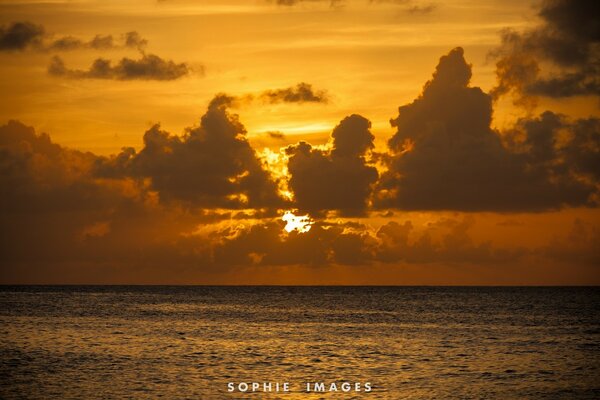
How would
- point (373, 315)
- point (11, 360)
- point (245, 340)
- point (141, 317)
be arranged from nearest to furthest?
1. point (11, 360)
2. point (245, 340)
3. point (141, 317)
4. point (373, 315)

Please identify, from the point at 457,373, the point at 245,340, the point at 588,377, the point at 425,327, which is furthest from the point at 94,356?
the point at 425,327

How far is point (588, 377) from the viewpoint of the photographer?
68.8 m

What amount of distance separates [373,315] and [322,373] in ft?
284

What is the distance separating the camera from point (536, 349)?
8925cm

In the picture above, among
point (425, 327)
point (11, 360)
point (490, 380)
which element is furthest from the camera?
point (425, 327)

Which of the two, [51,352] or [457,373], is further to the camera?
[51,352]

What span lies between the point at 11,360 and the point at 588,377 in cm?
4944

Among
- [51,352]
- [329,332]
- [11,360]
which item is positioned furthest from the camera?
[329,332]

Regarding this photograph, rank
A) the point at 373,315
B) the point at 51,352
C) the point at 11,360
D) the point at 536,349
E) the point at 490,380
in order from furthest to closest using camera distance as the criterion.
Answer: the point at 373,315
the point at 536,349
the point at 51,352
the point at 11,360
the point at 490,380

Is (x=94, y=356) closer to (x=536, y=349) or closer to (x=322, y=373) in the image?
(x=322, y=373)

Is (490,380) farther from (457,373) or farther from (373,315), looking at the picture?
(373,315)

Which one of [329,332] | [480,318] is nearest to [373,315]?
[480,318]

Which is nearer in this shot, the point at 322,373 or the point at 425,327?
the point at 322,373

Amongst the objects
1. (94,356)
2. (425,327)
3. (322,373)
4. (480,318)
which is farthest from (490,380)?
(480,318)
